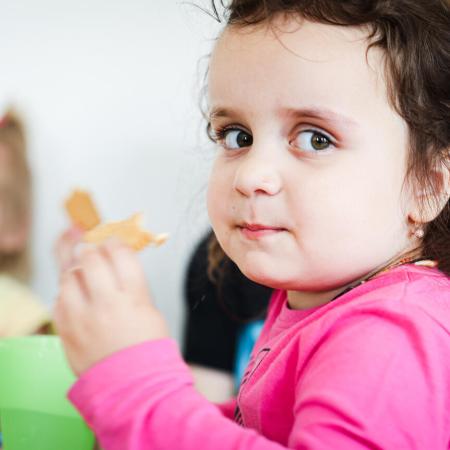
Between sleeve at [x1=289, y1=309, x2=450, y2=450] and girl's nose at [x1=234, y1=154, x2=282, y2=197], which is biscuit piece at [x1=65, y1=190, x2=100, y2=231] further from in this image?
sleeve at [x1=289, y1=309, x2=450, y2=450]

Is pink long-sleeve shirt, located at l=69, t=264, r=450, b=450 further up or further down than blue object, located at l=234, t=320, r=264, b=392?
further up

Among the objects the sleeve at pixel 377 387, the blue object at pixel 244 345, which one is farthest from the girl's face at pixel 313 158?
the blue object at pixel 244 345

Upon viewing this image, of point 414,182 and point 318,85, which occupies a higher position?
point 318,85

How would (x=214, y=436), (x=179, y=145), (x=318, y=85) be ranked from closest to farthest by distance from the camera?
1. (x=214, y=436)
2. (x=318, y=85)
3. (x=179, y=145)

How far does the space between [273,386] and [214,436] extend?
136 mm

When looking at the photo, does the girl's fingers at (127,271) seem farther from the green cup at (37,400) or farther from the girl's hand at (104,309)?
the green cup at (37,400)

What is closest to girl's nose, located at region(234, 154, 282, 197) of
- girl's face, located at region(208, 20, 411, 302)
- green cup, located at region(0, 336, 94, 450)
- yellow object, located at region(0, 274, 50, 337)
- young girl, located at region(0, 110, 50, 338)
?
girl's face, located at region(208, 20, 411, 302)

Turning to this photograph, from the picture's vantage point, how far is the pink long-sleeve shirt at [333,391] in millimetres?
505

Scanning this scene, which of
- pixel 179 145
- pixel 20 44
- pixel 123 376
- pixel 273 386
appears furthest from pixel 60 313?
pixel 20 44

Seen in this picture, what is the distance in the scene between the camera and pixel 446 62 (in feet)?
2.35

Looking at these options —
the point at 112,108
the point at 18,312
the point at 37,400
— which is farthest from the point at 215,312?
the point at 37,400

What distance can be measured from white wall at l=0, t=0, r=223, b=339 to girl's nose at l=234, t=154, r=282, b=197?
105 cm

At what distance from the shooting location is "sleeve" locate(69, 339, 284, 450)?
0.51 m

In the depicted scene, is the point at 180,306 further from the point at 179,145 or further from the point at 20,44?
the point at 20,44
